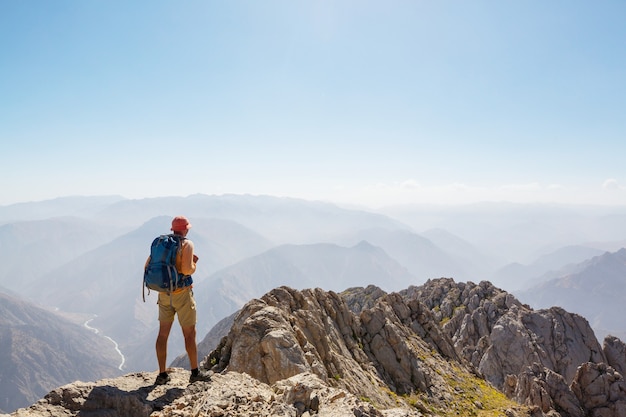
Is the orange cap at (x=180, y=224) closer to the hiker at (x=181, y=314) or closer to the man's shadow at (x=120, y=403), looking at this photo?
the hiker at (x=181, y=314)

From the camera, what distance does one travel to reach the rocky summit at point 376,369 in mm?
11258

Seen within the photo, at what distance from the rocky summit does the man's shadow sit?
0.03m

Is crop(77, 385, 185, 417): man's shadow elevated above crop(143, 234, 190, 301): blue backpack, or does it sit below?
below

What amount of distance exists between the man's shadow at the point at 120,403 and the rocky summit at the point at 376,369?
30 mm

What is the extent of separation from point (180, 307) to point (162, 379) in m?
2.72

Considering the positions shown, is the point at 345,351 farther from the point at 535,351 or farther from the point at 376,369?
the point at 535,351

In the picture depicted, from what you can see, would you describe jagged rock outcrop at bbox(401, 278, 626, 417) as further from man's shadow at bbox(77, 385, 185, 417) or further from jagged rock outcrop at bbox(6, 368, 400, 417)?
man's shadow at bbox(77, 385, 185, 417)

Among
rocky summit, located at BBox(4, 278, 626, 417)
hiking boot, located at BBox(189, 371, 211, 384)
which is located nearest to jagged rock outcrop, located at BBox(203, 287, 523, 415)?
rocky summit, located at BBox(4, 278, 626, 417)

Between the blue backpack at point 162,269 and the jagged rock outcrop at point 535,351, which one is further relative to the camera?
the jagged rock outcrop at point 535,351

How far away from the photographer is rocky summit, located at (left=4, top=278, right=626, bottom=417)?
36.9 ft

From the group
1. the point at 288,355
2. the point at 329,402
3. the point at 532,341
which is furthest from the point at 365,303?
the point at 329,402

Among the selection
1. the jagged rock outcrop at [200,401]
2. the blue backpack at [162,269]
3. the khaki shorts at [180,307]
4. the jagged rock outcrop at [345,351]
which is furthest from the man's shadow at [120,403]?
the jagged rock outcrop at [345,351]

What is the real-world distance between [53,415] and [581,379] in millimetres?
61412

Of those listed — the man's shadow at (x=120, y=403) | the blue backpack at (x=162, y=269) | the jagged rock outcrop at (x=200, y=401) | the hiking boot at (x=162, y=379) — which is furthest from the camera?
→ the hiking boot at (x=162, y=379)
